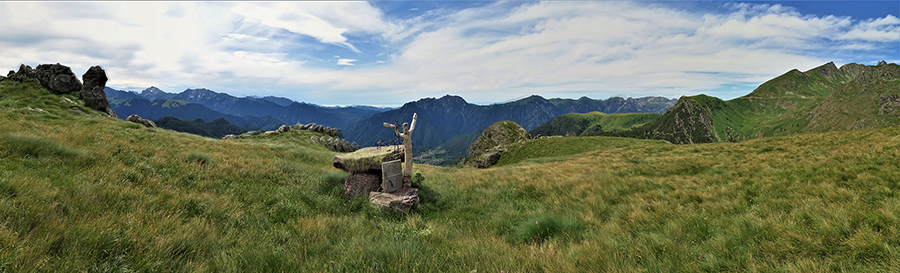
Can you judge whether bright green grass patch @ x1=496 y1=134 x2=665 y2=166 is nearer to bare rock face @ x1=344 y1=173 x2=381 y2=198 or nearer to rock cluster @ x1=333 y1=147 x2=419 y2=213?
rock cluster @ x1=333 y1=147 x2=419 y2=213

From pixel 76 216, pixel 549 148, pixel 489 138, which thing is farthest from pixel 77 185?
pixel 489 138

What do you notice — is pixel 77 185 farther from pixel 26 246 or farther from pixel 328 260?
pixel 328 260

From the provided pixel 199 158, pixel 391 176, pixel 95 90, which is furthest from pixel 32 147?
pixel 95 90

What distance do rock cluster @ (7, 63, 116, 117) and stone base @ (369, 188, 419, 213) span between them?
5957 centimetres

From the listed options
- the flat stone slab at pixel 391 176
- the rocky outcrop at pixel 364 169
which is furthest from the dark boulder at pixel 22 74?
the flat stone slab at pixel 391 176

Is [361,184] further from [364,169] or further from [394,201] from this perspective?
[394,201]

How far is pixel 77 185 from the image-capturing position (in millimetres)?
5664

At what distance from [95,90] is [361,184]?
62056 millimetres

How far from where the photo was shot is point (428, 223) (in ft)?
23.0

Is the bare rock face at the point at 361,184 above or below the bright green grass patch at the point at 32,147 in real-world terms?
below

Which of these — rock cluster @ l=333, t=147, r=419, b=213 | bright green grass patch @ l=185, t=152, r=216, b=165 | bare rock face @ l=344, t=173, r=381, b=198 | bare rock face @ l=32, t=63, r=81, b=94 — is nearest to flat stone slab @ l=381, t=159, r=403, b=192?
rock cluster @ l=333, t=147, r=419, b=213

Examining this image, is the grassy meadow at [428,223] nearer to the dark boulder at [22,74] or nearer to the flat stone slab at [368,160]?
the flat stone slab at [368,160]

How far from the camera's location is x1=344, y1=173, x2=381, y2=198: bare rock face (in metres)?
10.3

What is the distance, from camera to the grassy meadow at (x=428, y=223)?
3785mm
